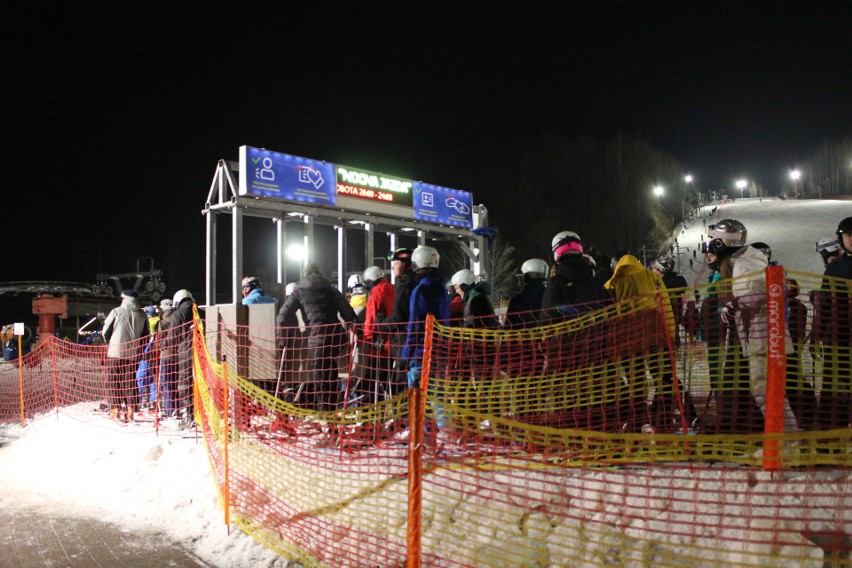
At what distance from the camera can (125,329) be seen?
10062 mm

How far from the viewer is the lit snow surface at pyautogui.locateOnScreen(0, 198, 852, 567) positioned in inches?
194

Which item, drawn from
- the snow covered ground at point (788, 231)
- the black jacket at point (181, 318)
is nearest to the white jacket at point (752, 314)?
the black jacket at point (181, 318)

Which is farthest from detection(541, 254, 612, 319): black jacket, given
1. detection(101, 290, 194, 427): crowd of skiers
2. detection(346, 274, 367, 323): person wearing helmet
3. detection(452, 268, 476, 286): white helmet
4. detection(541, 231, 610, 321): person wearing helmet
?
detection(101, 290, 194, 427): crowd of skiers

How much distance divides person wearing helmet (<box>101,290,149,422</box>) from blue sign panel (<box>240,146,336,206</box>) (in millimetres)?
2813

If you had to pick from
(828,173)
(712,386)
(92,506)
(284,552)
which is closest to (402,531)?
(284,552)

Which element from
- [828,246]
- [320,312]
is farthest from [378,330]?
[828,246]

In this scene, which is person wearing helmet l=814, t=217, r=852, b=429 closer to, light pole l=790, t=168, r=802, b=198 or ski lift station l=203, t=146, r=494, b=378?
ski lift station l=203, t=146, r=494, b=378

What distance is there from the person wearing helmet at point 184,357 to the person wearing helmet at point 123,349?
1.05 m

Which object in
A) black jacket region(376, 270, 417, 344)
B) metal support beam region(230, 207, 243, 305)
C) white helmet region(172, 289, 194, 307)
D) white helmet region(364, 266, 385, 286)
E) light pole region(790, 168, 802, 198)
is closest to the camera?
black jacket region(376, 270, 417, 344)

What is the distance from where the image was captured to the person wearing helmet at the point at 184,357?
802 centimetres

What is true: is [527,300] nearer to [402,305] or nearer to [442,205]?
[402,305]

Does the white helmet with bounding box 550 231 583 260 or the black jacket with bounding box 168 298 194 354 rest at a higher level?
the white helmet with bounding box 550 231 583 260

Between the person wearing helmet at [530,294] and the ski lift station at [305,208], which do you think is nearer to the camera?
the person wearing helmet at [530,294]

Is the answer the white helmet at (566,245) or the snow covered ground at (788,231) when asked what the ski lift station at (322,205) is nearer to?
the white helmet at (566,245)
